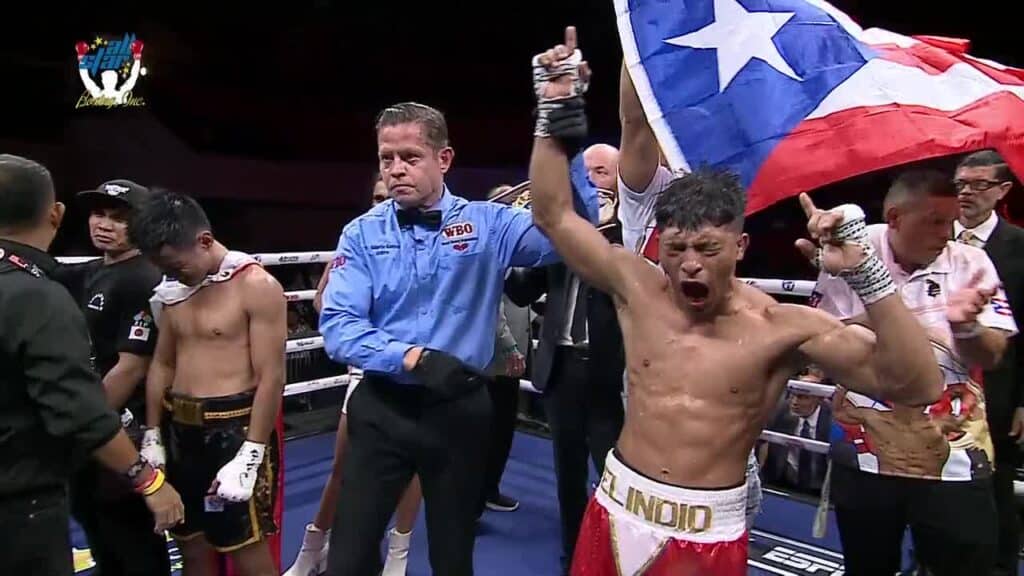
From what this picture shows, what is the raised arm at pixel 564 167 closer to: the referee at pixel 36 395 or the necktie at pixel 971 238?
Answer: the referee at pixel 36 395

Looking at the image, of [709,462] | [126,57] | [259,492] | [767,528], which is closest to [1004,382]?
[767,528]

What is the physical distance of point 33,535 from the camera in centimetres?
160

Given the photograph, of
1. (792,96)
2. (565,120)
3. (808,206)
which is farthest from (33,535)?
(792,96)

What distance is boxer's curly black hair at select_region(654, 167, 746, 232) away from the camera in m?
1.46

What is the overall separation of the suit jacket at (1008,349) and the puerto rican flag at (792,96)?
74 centimetres

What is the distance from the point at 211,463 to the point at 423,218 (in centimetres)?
86

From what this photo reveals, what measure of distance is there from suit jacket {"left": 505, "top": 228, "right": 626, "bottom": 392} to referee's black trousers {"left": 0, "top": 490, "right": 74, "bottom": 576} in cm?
141

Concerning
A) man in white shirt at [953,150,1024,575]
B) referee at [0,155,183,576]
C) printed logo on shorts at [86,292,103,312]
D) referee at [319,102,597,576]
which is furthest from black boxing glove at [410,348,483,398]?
man in white shirt at [953,150,1024,575]

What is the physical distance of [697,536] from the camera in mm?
1479

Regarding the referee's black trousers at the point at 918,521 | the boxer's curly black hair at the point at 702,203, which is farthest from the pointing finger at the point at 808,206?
the referee's black trousers at the point at 918,521

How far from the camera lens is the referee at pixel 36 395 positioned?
1551 mm

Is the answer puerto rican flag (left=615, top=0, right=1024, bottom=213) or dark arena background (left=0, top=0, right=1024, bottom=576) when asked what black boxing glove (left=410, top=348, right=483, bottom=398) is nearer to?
puerto rican flag (left=615, top=0, right=1024, bottom=213)

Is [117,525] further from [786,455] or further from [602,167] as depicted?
[786,455]

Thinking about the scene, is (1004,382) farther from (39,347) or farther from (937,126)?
(39,347)
